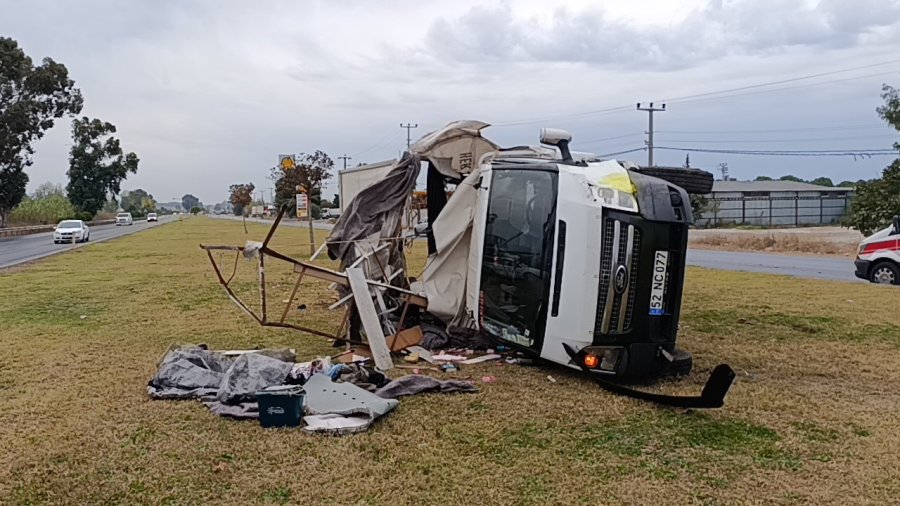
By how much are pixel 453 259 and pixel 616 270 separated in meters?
2.48

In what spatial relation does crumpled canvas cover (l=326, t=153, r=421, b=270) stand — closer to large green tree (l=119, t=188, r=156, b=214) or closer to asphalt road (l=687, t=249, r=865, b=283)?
asphalt road (l=687, t=249, r=865, b=283)

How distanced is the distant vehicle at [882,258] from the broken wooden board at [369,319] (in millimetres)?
12752

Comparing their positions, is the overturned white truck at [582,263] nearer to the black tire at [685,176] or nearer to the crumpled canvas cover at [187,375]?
the black tire at [685,176]

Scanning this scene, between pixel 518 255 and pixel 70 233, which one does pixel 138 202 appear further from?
pixel 518 255

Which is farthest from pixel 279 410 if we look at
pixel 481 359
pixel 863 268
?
pixel 863 268

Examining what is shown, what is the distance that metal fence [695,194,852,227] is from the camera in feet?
195

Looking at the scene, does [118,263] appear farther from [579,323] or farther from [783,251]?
[783,251]

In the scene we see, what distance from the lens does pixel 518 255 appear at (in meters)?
6.87

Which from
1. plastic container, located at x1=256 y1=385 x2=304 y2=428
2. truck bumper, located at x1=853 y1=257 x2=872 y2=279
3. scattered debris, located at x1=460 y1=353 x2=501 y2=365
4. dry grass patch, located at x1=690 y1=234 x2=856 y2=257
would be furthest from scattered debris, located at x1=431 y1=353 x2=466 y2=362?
dry grass patch, located at x1=690 y1=234 x2=856 y2=257

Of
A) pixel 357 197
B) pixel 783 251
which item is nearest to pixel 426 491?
pixel 357 197

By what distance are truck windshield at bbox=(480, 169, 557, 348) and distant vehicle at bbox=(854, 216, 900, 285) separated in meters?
12.1

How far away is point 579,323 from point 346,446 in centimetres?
236

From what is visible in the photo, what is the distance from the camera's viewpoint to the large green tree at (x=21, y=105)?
1998 inches

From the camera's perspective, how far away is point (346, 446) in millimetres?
4992
